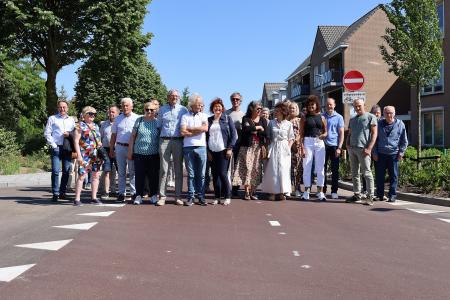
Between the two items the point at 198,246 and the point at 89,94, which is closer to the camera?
the point at 198,246

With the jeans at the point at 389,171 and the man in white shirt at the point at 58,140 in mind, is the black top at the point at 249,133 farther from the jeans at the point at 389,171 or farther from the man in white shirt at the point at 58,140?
the man in white shirt at the point at 58,140

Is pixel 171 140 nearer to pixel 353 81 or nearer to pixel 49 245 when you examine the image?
pixel 49 245

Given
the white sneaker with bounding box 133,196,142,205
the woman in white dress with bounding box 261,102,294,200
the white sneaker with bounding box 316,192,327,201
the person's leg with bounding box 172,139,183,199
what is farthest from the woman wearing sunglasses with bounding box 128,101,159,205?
the white sneaker with bounding box 316,192,327,201

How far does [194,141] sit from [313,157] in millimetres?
2593

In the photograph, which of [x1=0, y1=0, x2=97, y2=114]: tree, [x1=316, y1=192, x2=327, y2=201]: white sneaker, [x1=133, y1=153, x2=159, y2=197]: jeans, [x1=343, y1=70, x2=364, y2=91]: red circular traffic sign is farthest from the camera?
[x1=0, y1=0, x2=97, y2=114]: tree

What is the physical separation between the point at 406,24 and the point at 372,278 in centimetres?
1218

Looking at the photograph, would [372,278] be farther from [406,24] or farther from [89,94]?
[89,94]

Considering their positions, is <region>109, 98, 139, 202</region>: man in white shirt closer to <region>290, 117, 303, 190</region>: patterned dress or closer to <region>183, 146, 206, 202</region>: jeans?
<region>183, 146, 206, 202</region>: jeans

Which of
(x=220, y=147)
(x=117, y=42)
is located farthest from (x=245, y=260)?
(x=117, y=42)

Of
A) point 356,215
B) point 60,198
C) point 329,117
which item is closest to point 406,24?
point 329,117

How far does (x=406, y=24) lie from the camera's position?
1513 centimetres

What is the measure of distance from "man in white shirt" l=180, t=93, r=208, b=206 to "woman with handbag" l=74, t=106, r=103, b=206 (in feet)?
5.16

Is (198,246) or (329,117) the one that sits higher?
(329,117)

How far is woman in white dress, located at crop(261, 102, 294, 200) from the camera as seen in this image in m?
9.90
